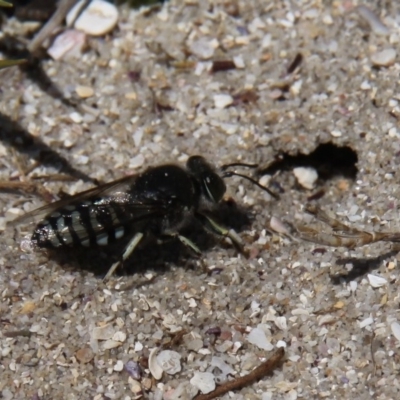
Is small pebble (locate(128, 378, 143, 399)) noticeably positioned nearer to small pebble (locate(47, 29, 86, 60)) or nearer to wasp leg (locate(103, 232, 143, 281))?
wasp leg (locate(103, 232, 143, 281))

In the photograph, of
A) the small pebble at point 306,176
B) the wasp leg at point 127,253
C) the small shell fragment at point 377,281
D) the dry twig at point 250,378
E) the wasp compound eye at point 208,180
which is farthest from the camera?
the small pebble at point 306,176

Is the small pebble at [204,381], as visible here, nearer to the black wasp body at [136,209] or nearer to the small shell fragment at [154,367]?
the small shell fragment at [154,367]

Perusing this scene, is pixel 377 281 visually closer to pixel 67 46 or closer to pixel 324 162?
pixel 324 162

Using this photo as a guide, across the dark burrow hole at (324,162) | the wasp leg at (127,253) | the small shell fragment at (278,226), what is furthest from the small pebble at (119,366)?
the dark burrow hole at (324,162)

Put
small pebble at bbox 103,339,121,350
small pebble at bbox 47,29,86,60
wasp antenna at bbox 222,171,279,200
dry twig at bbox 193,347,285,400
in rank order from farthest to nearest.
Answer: small pebble at bbox 47,29,86,60 < wasp antenna at bbox 222,171,279,200 < small pebble at bbox 103,339,121,350 < dry twig at bbox 193,347,285,400

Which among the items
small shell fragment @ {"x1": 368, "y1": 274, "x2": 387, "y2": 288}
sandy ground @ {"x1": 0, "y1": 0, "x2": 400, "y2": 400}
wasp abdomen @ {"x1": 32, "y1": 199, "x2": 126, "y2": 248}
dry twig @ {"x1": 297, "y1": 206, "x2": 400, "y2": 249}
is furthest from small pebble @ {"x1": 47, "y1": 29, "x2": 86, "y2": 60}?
small shell fragment @ {"x1": 368, "y1": 274, "x2": 387, "y2": 288}

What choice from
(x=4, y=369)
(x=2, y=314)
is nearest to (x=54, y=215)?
(x=2, y=314)
